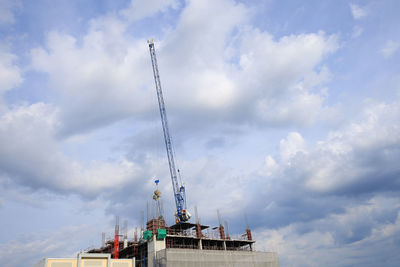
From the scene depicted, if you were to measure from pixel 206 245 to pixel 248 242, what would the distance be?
60.7 feet

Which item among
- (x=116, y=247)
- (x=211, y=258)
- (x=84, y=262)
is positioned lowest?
(x=211, y=258)

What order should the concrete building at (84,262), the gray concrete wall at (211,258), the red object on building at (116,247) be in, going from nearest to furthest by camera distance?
the concrete building at (84,262) < the gray concrete wall at (211,258) < the red object on building at (116,247)

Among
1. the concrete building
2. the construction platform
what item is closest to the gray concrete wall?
the construction platform

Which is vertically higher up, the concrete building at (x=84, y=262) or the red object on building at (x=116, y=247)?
the red object on building at (x=116, y=247)

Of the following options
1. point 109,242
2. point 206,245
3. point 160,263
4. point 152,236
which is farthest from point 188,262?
point 109,242

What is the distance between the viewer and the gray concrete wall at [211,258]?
86.4 metres

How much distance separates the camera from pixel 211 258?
306 feet

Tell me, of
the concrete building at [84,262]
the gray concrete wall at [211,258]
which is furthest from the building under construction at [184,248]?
the concrete building at [84,262]

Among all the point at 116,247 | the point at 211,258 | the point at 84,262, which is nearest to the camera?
the point at 84,262

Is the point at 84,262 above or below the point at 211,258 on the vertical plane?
above

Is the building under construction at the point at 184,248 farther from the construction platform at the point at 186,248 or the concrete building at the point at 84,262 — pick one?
the concrete building at the point at 84,262

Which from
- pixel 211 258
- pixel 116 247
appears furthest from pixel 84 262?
pixel 211 258

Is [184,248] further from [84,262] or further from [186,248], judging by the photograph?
[84,262]

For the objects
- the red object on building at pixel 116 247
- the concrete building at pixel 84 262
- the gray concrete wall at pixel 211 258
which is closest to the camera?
the concrete building at pixel 84 262
